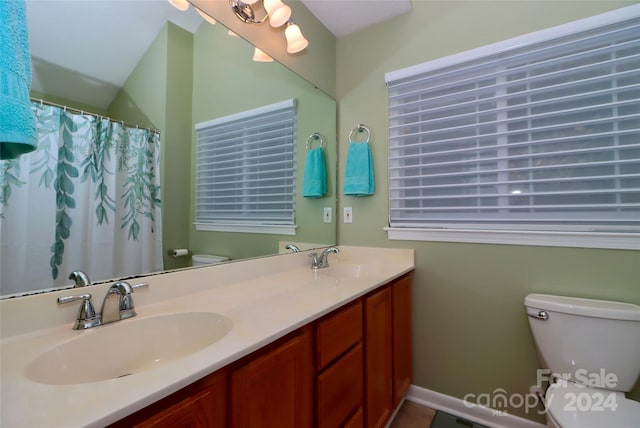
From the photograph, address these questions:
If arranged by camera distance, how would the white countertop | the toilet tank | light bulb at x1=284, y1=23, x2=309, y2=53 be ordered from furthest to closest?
light bulb at x1=284, y1=23, x2=309, y2=53 → the toilet tank → the white countertop

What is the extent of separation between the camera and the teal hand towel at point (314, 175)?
189cm

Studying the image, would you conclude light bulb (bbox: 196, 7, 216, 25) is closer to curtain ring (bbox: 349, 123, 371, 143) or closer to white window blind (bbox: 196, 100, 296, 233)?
white window blind (bbox: 196, 100, 296, 233)

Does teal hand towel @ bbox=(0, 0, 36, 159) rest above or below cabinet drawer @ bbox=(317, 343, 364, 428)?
above

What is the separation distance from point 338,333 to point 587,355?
44.2 inches

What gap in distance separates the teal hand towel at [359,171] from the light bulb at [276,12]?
845mm

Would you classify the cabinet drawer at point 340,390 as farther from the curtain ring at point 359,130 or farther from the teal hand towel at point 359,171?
the curtain ring at point 359,130

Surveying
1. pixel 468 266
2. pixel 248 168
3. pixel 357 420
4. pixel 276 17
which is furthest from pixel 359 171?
pixel 357 420

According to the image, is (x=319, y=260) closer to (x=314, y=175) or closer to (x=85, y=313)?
(x=314, y=175)

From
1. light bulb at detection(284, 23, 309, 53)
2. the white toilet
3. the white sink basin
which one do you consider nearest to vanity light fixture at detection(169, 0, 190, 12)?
light bulb at detection(284, 23, 309, 53)

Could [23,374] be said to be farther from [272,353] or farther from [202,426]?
[272,353]

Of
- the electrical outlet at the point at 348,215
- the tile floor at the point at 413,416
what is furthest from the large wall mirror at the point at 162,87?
the tile floor at the point at 413,416

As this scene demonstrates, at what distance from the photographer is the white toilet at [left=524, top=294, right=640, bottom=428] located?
1.04m

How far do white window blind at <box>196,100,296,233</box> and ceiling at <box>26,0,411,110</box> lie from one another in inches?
13.5

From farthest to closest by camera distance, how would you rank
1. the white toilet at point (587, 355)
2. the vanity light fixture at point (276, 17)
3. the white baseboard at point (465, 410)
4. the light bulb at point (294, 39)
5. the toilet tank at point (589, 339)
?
the light bulb at point (294, 39) < the white baseboard at point (465, 410) < the vanity light fixture at point (276, 17) < the toilet tank at point (589, 339) < the white toilet at point (587, 355)
